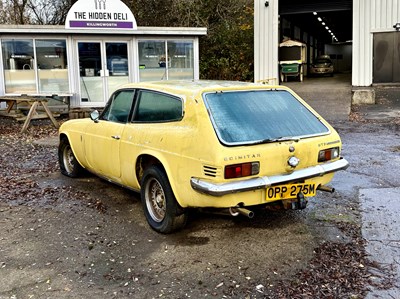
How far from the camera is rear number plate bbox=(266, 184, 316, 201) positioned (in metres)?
4.35

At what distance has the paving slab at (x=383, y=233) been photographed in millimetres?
3756

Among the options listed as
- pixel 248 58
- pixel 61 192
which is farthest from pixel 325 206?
pixel 248 58

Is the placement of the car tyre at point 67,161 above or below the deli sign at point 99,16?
below

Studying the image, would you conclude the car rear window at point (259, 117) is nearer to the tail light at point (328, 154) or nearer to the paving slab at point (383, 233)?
the tail light at point (328, 154)

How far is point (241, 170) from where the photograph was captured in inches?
164

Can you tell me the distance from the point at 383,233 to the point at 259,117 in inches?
69.5

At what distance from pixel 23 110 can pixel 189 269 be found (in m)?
12.7

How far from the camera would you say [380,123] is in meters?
13.1

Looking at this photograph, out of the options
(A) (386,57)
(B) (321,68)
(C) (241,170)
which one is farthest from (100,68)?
(B) (321,68)

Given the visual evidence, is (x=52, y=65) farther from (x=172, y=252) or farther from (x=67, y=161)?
(x=172, y=252)

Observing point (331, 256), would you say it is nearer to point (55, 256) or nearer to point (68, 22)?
point (55, 256)

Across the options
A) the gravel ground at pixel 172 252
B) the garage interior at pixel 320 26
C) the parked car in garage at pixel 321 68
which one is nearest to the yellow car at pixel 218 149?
the gravel ground at pixel 172 252

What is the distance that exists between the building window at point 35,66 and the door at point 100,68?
0.61m

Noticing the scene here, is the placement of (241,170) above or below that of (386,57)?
below
